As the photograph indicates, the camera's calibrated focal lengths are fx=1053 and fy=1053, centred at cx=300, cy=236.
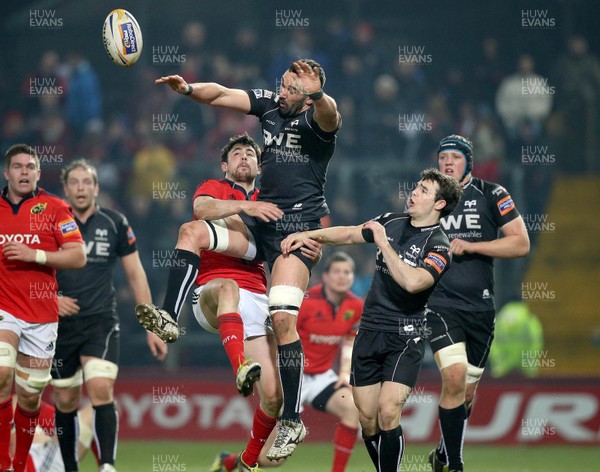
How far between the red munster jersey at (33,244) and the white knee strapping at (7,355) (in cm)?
29

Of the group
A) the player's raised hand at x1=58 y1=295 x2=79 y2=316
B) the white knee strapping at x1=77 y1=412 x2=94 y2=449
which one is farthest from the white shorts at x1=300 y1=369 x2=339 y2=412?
the player's raised hand at x1=58 y1=295 x2=79 y2=316

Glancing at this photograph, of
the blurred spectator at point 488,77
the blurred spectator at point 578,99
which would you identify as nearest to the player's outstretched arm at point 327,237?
the blurred spectator at point 578,99

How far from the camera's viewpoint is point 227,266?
800 centimetres

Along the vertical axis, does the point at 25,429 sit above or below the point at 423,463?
above

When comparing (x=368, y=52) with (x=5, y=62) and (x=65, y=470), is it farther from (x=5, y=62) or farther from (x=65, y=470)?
(x=65, y=470)

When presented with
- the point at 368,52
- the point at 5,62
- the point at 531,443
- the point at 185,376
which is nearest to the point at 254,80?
the point at 368,52

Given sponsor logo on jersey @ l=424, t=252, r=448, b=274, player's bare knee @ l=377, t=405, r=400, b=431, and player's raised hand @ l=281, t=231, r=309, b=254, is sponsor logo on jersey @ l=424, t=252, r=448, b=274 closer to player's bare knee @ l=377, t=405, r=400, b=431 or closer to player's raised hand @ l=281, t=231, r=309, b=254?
player's raised hand @ l=281, t=231, r=309, b=254

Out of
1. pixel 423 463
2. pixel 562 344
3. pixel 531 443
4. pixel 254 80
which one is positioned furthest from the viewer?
pixel 254 80

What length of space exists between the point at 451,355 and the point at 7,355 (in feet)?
11.0

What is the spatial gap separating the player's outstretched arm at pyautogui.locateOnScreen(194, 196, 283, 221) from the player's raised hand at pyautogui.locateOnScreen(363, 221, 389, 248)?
2.07ft

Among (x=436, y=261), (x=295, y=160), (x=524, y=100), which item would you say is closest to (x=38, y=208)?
(x=295, y=160)

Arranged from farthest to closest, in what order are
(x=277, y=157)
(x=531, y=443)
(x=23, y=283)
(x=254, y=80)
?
(x=254, y=80) < (x=531, y=443) < (x=23, y=283) < (x=277, y=157)

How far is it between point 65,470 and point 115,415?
62cm

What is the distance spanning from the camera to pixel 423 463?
10.5 metres
